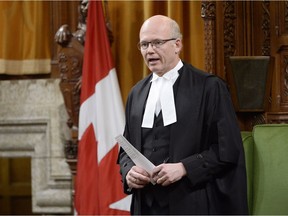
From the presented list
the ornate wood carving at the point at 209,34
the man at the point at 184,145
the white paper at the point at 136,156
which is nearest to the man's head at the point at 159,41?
the man at the point at 184,145

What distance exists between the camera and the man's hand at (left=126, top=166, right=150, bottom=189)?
2.25m

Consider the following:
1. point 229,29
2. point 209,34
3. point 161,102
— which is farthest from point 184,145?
point 229,29

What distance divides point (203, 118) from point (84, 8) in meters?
1.59

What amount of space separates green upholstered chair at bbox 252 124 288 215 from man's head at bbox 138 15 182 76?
2.51ft

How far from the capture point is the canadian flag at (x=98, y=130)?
3.58 m

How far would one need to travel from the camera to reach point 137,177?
2.26 meters

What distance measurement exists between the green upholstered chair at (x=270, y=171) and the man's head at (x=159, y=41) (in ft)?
2.51

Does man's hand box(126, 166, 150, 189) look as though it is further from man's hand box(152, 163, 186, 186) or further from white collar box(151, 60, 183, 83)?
white collar box(151, 60, 183, 83)

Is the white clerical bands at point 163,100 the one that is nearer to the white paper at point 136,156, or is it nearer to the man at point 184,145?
the man at point 184,145

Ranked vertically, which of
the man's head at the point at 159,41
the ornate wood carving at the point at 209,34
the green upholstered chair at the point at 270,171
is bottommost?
the green upholstered chair at the point at 270,171

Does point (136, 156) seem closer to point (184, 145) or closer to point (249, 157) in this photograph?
point (184, 145)

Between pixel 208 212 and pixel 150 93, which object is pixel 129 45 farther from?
pixel 208 212

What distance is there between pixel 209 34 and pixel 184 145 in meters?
1.17

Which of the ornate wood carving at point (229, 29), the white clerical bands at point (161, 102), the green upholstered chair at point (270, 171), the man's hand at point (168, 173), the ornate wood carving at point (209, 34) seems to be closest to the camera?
the man's hand at point (168, 173)
